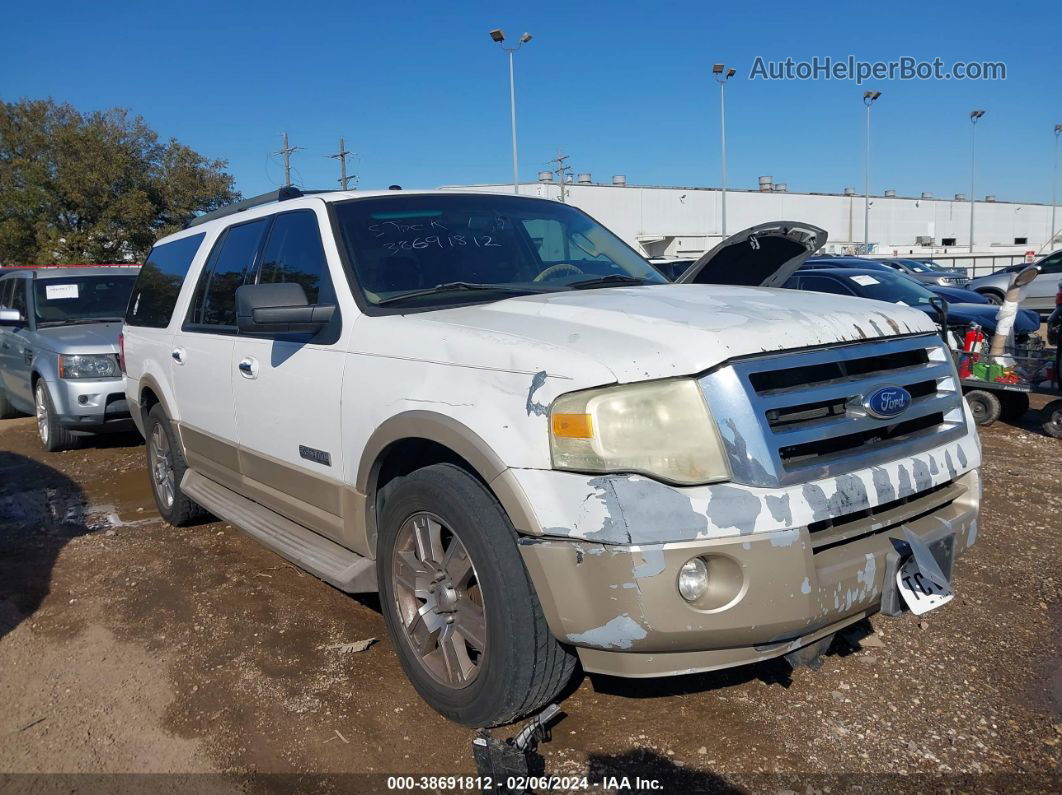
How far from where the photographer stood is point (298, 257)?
378 centimetres

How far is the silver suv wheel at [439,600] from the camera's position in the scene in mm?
2730

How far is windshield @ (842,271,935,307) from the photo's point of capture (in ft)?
31.0

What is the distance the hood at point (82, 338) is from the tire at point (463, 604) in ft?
19.0

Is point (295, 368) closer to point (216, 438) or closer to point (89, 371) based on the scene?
point (216, 438)

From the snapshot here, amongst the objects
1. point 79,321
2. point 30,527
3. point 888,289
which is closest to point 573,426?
point 30,527

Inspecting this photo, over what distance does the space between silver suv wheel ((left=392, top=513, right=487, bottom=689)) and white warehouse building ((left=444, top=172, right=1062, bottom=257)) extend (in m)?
45.5

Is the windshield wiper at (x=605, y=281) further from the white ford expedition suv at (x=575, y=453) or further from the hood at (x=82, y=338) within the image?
the hood at (x=82, y=338)

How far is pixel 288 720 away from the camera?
9.98ft

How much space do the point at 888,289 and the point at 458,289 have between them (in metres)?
8.03

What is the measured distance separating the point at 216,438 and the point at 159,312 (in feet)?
4.53

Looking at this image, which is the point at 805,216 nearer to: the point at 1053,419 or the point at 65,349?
the point at 1053,419

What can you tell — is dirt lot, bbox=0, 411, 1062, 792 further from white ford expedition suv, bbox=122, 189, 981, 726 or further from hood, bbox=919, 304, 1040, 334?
hood, bbox=919, 304, 1040, 334

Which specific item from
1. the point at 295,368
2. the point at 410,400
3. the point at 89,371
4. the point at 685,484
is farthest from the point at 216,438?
the point at 89,371

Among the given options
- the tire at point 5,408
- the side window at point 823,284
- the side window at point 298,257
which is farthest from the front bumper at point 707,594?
the tire at point 5,408
